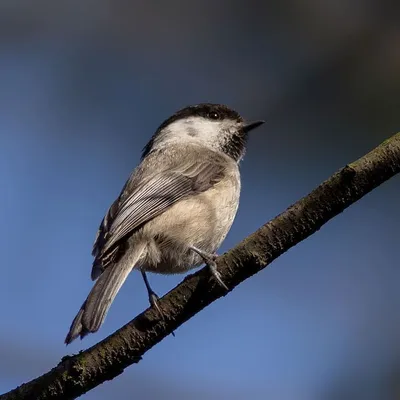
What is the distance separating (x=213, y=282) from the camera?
2.20 metres

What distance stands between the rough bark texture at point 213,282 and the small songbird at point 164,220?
0.19 metres

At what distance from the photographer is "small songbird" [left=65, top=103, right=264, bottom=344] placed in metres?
2.64

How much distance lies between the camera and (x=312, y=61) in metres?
4.07

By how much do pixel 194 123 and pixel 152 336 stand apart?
6.00 feet

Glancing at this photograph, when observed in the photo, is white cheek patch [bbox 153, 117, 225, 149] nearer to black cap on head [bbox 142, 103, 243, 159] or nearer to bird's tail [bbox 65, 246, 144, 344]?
black cap on head [bbox 142, 103, 243, 159]

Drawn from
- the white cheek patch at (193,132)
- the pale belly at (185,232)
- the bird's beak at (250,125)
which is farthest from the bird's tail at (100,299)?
the bird's beak at (250,125)

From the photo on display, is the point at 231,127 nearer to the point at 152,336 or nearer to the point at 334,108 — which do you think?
the point at 334,108

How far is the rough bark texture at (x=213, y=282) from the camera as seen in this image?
2.12 m

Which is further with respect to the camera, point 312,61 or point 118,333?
point 312,61

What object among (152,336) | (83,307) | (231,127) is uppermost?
(231,127)

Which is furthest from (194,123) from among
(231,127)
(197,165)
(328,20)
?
(328,20)

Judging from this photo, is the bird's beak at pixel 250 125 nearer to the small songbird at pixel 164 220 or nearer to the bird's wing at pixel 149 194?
the small songbird at pixel 164 220

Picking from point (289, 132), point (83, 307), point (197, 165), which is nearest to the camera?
point (83, 307)

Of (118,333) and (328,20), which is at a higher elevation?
(328,20)
